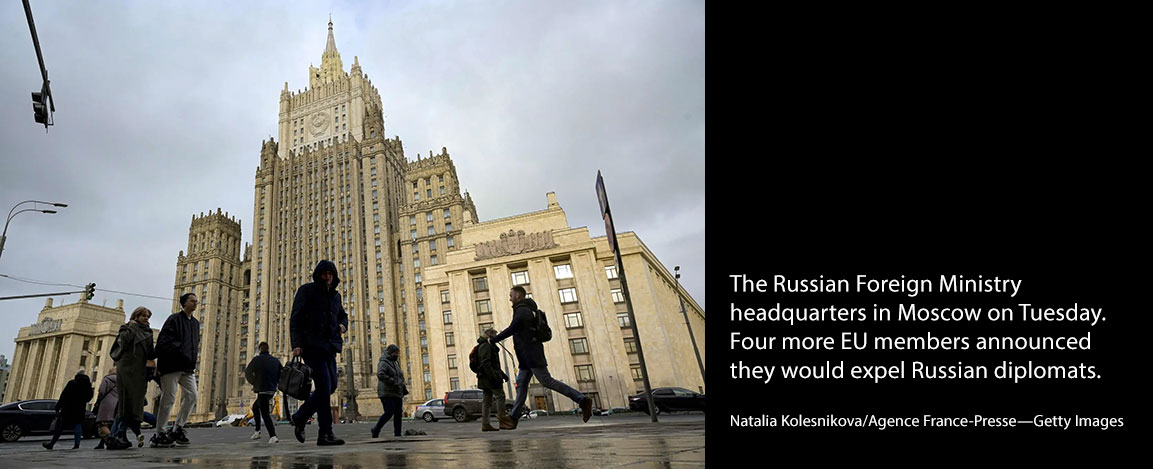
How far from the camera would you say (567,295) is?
5031cm

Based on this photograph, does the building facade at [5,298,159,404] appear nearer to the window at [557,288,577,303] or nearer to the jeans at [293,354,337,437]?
the window at [557,288,577,303]

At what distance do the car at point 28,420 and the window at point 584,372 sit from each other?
35.3m

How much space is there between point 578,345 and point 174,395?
143 feet

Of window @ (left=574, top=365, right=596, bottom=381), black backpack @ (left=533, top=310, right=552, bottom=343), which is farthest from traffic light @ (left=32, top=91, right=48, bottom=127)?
window @ (left=574, top=365, right=596, bottom=381)

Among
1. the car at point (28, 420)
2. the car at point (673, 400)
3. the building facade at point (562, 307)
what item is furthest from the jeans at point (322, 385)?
the building facade at point (562, 307)

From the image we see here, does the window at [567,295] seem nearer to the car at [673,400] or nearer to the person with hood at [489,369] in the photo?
the car at [673,400]

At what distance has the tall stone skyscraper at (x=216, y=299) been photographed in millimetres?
81250

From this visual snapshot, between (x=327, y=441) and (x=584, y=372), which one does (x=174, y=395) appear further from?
(x=584, y=372)

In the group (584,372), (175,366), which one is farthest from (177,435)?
(584,372)
